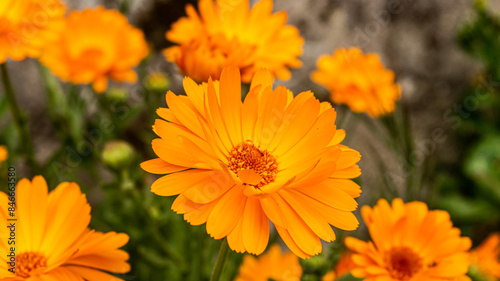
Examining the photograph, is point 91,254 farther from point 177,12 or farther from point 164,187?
point 177,12

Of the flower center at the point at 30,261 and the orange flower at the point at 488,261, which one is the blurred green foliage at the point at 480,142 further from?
the flower center at the point at 30,261

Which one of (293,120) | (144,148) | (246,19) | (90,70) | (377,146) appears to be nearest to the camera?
(293,120)

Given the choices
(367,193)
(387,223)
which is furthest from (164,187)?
(367,193)

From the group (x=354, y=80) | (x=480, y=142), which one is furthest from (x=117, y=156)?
(x=480, y=142)

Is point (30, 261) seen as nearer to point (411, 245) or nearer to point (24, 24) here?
point (24, 24)

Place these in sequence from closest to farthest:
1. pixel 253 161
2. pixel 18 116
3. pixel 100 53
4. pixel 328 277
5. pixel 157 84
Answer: pixel 253 161, pixel 328 277, pixel 18 116, pixel 157 84, pixel 100 53
